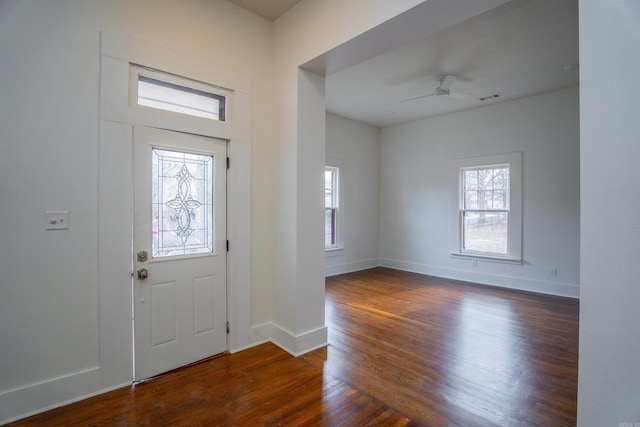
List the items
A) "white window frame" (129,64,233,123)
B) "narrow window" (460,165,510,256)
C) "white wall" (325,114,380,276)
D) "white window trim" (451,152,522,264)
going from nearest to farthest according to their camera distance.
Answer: "white window frame" (129,64,233,123) → "white window trim" (451,152,522,264) → "narrow window" (460,165,510,256) → "white wall" (325,114,380,276)

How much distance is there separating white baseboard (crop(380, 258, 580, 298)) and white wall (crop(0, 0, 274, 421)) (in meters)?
5.53

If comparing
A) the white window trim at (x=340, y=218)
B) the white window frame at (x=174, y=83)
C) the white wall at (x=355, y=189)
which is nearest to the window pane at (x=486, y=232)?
the white wall at (x=355, y=189)

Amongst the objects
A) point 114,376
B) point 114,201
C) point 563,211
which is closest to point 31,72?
point 114,201

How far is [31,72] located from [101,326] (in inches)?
70.4

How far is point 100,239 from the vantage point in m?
2.25

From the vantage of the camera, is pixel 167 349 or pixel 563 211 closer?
pixel 167 349

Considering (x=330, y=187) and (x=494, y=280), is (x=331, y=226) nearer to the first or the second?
(x=330, y=187)

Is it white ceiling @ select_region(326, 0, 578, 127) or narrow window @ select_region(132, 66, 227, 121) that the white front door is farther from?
white ceiling @ select_region(326, 0, 578, 127)

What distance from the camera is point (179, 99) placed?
266cm

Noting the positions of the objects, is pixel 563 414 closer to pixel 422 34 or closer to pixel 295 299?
pixel 295 299

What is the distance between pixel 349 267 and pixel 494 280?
8.98ft

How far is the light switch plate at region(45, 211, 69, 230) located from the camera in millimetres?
2070

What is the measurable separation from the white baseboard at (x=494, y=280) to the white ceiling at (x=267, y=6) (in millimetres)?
5305

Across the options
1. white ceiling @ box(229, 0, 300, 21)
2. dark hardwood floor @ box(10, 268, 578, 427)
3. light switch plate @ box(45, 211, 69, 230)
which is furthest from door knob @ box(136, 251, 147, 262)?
white ceiling @ box(229, 0, 300, 21)
